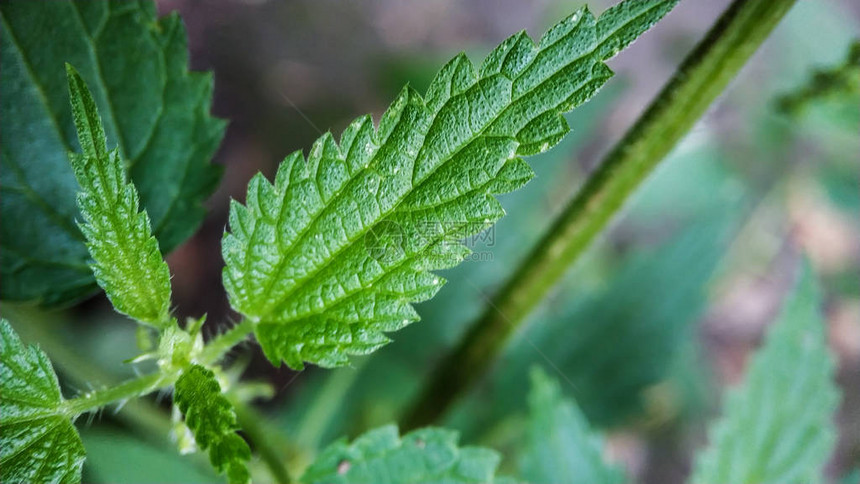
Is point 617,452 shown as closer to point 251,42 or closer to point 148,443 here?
point 148,443

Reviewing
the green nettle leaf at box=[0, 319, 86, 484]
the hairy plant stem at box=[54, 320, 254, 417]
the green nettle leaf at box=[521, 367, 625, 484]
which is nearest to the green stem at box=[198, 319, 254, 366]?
the hairy plant stem at box=[54, 320, 254, 417]

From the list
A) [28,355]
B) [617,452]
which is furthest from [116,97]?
[617,452]

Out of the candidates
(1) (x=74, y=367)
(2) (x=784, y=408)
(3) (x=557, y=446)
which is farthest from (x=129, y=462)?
(2) (x=784, y=408)

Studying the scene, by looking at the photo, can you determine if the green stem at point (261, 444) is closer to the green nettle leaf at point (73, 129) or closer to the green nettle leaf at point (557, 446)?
the green nettle leaf at point (73, 129)

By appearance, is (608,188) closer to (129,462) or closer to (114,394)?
(114,394)

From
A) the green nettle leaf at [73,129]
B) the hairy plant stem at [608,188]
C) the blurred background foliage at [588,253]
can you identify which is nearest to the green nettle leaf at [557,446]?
the hairy plant stem at [608,188]

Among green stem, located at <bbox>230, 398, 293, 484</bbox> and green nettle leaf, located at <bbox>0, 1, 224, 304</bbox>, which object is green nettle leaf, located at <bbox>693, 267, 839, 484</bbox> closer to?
green stem, located at <bbox>230, 398, 293, 484</bbox>
